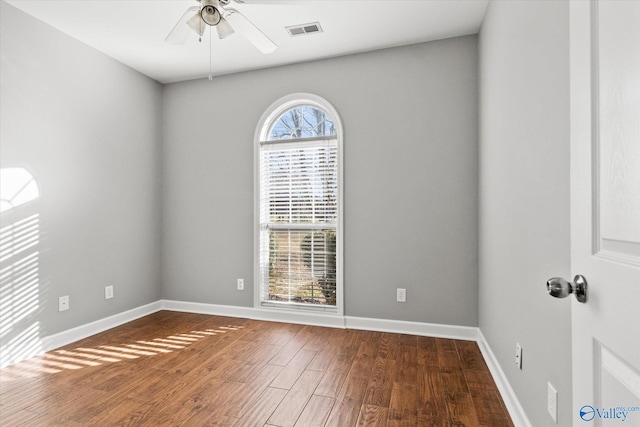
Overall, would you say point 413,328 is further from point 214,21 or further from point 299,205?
point 214,21

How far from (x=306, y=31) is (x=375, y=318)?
2675 mm

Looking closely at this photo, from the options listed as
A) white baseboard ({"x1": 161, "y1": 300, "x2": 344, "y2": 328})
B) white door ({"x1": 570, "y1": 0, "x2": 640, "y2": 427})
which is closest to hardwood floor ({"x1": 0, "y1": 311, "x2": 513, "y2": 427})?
white baseboard ({"x1": 161, "y1": 300, "x2": 344, "y2": 328})

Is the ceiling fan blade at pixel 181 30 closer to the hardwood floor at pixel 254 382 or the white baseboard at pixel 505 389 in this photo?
the hardwood floor at pixel 254 382

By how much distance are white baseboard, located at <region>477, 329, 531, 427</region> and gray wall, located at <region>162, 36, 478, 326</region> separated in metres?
0.49

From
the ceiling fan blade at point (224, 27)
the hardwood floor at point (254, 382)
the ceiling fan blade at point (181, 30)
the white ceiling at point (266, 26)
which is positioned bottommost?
the hardwood floor at point (254, 382)

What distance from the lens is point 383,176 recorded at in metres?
3.16

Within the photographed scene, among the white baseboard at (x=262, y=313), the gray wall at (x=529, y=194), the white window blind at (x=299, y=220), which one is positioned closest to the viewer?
the gray wall at (x=529, y=194)

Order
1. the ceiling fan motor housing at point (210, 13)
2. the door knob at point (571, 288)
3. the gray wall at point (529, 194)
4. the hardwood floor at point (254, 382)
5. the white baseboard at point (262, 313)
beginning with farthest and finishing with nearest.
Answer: the white baseboard at point (262, 313), the ceiling fan motor housing at point (210, 13), the hardwood floor at point (254, 382), the gray wall at point (529, 194), the door knob at point (571, 288)

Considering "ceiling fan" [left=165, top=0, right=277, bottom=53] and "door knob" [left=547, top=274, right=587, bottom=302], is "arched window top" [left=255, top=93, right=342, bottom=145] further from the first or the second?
"door knob" [left=547, top=274, right=587, bottom=302]

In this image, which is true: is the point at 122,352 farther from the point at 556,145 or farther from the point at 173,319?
the point at 556,145

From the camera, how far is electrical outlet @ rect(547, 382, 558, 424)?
1278mm

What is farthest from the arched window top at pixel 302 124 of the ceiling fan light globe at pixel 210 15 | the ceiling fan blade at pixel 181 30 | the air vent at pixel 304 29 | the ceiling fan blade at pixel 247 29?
the ceiling fan light globe at pixel 210 15

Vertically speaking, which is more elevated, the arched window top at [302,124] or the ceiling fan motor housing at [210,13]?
the ceiling fan motor housing at [210,13]

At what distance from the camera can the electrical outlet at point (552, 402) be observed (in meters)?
1.28
